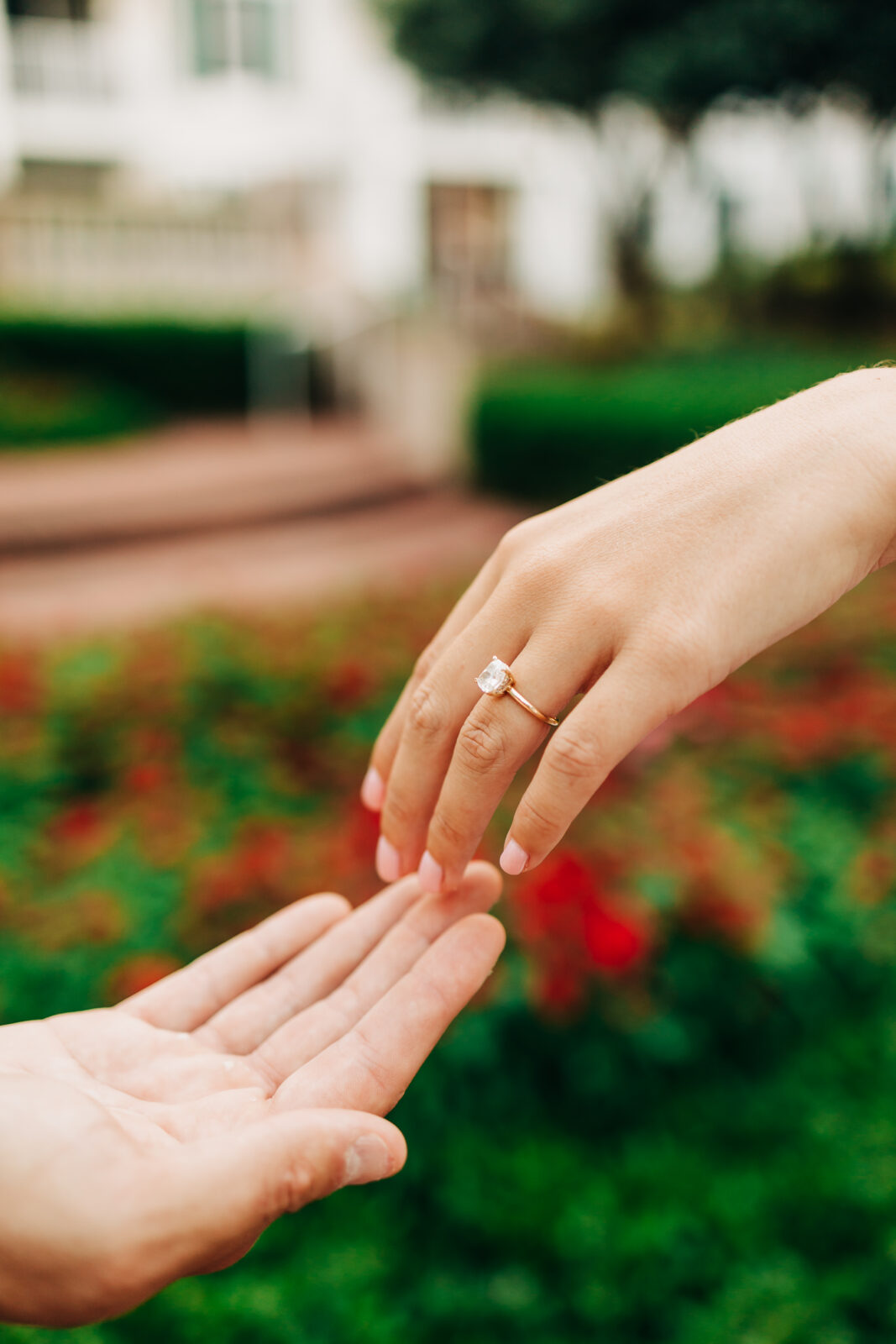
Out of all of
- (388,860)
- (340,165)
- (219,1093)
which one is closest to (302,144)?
(340,165)

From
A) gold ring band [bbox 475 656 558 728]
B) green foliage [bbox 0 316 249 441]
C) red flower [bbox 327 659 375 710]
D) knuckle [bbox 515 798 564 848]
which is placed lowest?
red flower [bbox 327 659 375 710]

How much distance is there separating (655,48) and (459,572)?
10398mm

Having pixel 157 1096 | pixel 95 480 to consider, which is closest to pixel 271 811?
pixel 157 1096

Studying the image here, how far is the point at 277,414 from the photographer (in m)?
14.0

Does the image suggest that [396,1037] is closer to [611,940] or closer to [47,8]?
[611,940]

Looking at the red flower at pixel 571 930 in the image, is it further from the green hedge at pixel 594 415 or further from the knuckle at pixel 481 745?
the green hedge at pixel 594 415

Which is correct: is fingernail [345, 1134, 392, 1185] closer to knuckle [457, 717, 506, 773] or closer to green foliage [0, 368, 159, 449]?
knuckle [457, 717, 506, 773]

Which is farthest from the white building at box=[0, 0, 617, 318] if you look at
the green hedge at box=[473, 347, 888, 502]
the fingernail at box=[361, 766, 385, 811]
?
the fingernail at box=[361, 766, 385, 811]

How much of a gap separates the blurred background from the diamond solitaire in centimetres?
107

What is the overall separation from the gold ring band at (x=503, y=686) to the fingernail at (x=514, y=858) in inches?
6.7

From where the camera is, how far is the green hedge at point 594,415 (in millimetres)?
9008

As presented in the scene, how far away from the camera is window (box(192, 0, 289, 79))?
1853 centimetres

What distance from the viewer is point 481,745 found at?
1268 mm

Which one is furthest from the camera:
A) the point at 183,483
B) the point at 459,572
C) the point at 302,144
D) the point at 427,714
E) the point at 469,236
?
the point at 469,236
